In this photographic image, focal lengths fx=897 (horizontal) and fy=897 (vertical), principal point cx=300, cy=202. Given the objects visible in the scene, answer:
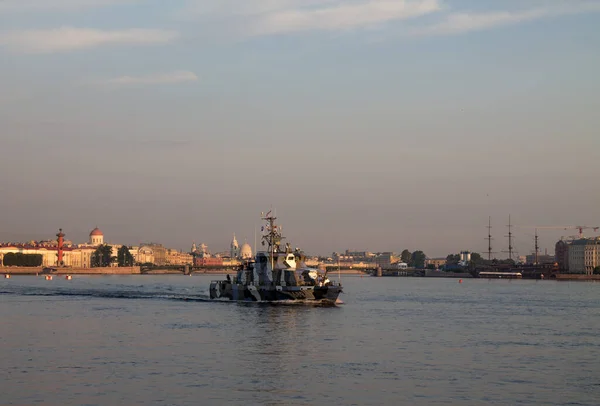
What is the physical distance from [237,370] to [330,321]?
29171 millimetres

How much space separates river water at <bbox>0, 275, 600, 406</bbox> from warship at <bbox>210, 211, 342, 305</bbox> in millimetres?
5953

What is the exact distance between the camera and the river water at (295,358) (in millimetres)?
36500

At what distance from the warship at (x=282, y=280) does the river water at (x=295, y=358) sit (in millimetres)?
5953

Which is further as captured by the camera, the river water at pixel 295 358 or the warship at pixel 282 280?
the warship at pixel 282 280

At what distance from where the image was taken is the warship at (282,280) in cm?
8856

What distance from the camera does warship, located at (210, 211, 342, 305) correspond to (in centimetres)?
8856

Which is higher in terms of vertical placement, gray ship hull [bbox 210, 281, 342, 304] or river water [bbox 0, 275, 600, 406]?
gray ship hull [bbox 210, 281, 342, 304]

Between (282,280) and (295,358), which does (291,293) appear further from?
(295,358)

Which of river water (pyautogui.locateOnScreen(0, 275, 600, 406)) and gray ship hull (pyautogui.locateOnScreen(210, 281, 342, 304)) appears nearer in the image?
river water (pyautogui.locateOnScreen(0, 275, 600, 406))

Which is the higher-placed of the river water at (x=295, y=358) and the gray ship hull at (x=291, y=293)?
the gray ship hull at (x=291, y=293)

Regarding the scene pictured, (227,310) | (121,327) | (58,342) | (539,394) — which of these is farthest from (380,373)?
(227,310)

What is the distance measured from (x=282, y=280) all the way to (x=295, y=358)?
41563 millimetres

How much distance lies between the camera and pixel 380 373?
4253 cm

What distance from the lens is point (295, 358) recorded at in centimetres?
4803
